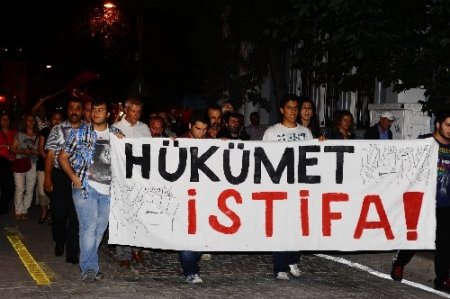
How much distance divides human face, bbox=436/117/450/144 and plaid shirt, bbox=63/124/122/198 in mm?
3338

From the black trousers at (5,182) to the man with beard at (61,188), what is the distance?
311 centimetres

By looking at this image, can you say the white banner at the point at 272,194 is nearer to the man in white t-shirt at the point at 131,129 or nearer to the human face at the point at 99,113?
the human face at the point at 99,113

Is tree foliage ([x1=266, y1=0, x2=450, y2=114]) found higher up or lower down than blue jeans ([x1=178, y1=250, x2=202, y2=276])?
higher up

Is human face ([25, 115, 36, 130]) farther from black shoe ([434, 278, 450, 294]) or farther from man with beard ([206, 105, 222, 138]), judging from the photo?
black shoe ([434, 278, 450, 294])

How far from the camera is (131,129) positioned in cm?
862

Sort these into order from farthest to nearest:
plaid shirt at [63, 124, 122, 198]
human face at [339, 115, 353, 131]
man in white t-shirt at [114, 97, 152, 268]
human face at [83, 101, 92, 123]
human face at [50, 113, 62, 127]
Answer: human face at [50, 113, 62, 127] → human face at [339, 115, 353, 131] → human face at [83, 101, 92, 123] → man in white t-shirt at [114, 97, 152, 268] → plaid shirt at [63, 124, 122, 198]

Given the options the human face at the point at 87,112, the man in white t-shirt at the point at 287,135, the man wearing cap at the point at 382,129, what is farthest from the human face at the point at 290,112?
the man wearing cap at the point at 382,129

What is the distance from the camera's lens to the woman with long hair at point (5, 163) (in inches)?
481

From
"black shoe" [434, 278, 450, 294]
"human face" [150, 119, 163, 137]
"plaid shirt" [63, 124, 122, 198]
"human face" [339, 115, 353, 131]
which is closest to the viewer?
"black shoe" [434, 278, 450, 294]

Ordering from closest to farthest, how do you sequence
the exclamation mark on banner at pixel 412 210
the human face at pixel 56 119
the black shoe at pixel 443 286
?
the black shoe at pixel 443 286
the exclamation mark on banner at pixel 412 210
the human face at pixel 56 119

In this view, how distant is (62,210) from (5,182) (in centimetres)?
356

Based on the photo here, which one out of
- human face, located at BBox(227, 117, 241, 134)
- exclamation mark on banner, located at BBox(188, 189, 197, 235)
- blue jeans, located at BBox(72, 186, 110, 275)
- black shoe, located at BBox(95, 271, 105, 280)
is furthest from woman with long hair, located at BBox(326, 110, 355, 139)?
black shoe, located at BBox(95, 271, 105, 280)

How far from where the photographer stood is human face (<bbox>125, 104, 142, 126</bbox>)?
27.9 ft

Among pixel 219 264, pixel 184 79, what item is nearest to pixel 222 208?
pixel 219 264
